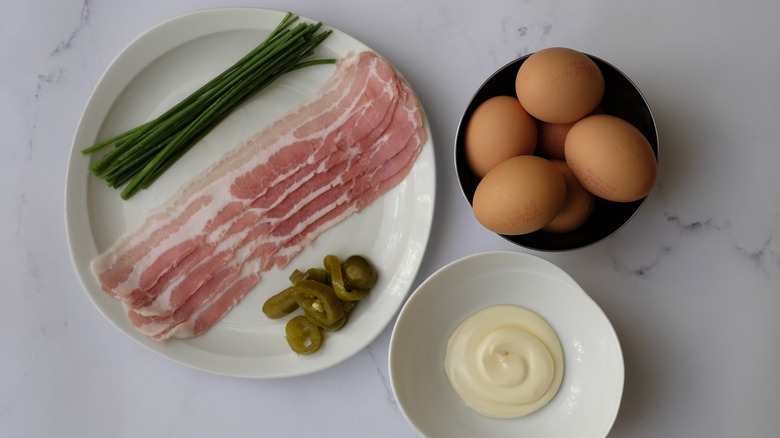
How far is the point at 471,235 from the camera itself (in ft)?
4.07

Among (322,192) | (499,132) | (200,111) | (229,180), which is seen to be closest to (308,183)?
(322,192)

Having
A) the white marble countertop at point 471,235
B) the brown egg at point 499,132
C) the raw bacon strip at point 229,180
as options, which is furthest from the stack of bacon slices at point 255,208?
the brown egg at point 499,132

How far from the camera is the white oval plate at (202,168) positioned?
122cm

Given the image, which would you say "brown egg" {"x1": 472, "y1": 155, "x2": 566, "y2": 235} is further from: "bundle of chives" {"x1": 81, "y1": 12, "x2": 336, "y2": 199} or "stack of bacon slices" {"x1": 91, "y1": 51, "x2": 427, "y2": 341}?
"bundle of chives" {"x1": 81, "y1": 12, "x2": 336, "y2": 199}

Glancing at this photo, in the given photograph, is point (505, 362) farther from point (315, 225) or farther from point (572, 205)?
point (315, 225)

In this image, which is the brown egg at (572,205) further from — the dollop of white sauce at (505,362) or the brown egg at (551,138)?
the dollop of white sauce at (505,362)

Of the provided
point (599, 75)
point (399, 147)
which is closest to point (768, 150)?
point (599, 75)

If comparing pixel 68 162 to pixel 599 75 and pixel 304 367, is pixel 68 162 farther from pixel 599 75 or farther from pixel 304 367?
pixel 599 75

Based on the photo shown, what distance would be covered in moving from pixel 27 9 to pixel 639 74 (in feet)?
4.47

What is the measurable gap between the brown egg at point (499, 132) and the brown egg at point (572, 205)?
8 cm

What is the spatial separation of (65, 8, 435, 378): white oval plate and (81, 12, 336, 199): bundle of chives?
0.03m

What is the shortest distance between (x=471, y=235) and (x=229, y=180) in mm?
532

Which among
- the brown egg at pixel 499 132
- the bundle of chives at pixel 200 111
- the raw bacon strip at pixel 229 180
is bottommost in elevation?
the brown egg at pixel 499 132

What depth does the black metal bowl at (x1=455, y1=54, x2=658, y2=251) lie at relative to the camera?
106 cm
